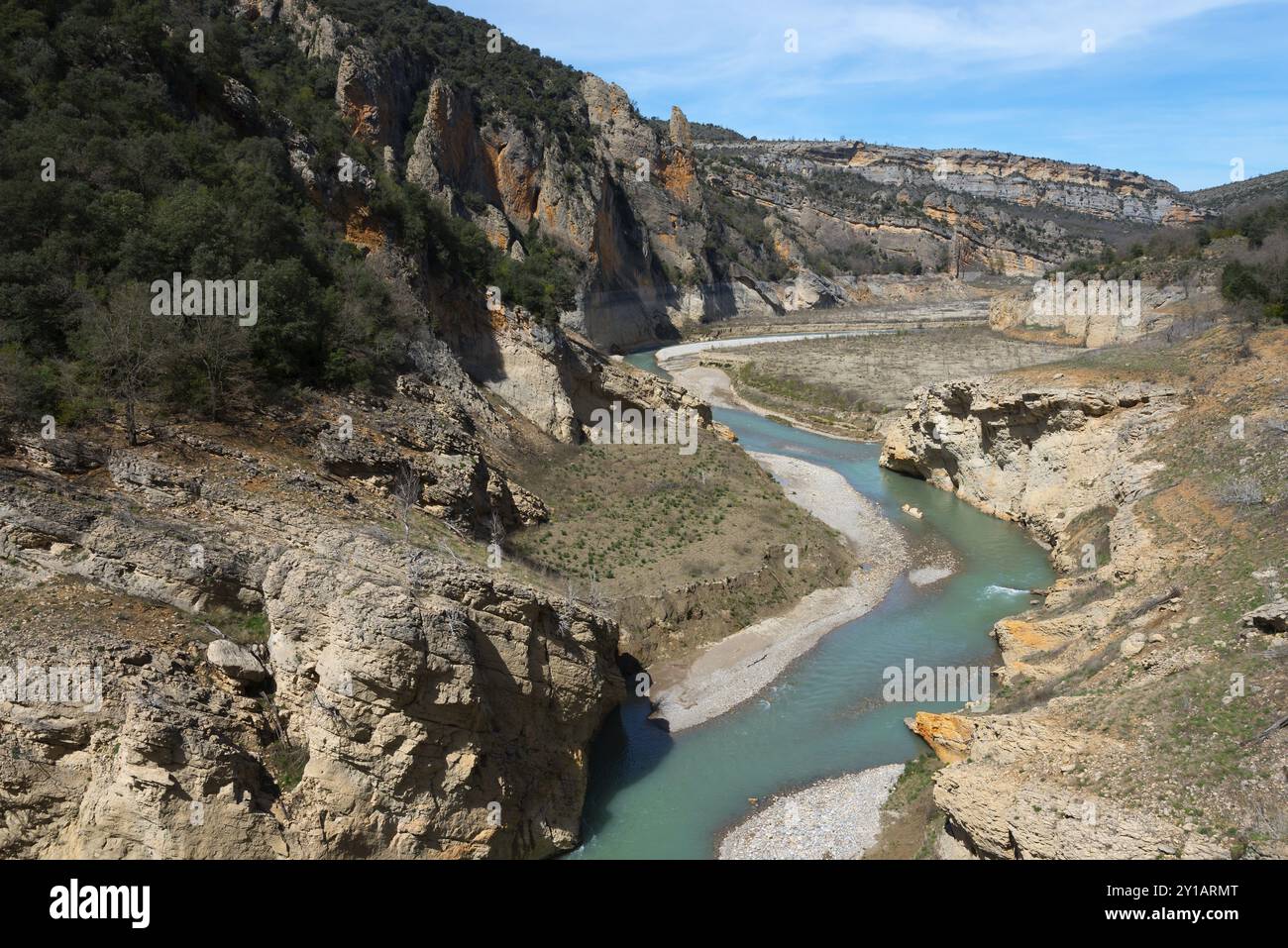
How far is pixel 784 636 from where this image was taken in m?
25.2

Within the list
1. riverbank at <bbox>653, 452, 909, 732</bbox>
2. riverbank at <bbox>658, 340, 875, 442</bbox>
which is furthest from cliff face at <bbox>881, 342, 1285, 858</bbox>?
riverbank at <bbox>658, 340, 875, 442</bbox>

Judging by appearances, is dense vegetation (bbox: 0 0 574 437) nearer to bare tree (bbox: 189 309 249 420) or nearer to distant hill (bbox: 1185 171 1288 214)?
bare tree (bbox: 189 309 249 420)

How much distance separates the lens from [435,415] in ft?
82.8

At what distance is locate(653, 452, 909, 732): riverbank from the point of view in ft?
71.4

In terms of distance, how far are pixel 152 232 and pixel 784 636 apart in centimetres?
2135

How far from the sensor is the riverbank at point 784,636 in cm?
2178

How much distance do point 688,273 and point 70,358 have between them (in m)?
96.5

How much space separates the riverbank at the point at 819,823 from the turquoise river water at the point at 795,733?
17.1 inches

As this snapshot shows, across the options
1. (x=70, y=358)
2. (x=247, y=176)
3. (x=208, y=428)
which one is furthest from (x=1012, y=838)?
(x=247, y=176)

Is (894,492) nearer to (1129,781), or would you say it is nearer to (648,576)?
(648,576)

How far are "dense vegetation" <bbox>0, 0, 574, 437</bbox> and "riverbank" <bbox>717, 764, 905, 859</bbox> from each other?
1543cm

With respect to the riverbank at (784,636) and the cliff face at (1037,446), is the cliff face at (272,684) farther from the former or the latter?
the cliff face at (1037,446)

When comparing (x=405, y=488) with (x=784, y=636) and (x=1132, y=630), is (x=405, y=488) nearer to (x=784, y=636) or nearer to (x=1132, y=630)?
(x=784, y=636)


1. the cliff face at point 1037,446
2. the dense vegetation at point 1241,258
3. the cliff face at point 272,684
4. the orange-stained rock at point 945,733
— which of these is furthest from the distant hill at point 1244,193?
the cliff face at point 272,684
